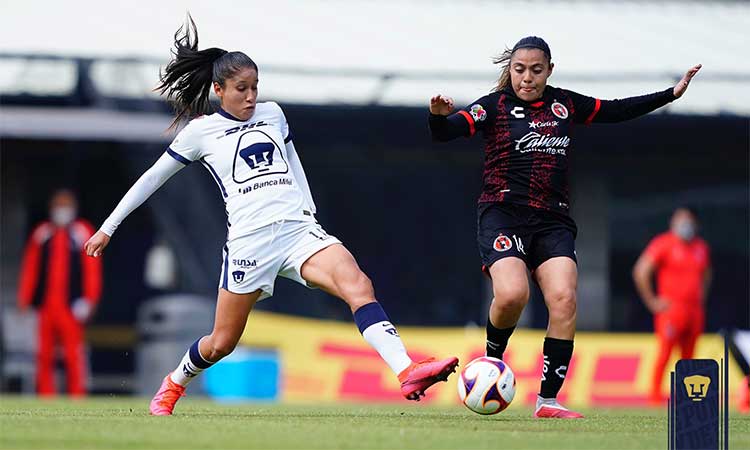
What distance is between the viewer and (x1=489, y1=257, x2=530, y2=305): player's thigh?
8055mm

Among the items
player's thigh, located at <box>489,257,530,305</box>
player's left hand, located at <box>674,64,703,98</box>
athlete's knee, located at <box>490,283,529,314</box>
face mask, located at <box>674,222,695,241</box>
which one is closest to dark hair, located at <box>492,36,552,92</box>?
player's left hand, located at <box>674,64,703,98</box>

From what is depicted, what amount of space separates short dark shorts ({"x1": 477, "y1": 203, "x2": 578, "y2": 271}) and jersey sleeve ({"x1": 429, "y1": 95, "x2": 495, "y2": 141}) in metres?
0.47

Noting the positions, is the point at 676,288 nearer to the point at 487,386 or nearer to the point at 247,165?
the point at 487,386

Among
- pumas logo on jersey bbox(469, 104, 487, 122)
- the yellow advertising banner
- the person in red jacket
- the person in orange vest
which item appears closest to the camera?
pumas logo on jersey bbox(469, 104, 487, 122)

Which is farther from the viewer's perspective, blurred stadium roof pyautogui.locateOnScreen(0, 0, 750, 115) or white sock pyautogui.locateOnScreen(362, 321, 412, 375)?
blurred stadium roof pyautogui.locateOnScreen(0, 0, 750, 115)

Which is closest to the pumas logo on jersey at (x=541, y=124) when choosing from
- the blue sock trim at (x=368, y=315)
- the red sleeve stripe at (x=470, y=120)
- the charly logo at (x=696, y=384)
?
the red sleeve stripe at (x=470, y=120)

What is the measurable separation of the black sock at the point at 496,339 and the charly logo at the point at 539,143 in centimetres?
103

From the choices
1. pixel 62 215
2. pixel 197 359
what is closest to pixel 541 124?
pixel 197 359

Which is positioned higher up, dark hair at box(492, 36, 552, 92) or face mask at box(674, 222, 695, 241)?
dark hair at box(492, 36, 552, 92)

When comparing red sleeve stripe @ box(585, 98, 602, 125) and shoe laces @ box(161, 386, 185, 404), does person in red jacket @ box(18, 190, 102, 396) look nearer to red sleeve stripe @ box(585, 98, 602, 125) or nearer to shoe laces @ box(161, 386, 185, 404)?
shoe laces @ box(161, 386, 185, 404)

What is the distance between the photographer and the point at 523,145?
831 cm

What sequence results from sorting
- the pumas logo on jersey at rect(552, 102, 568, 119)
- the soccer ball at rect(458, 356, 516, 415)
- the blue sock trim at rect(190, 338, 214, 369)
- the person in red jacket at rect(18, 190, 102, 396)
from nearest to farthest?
the soccer ball at rect(458, 356, 516, 415), the blue sock trim at rect(190, 338, 214, 369), the pumas logo on jersey at rect(552, 102, 568, 119), the person in red jacket at rect(18, 190, 102, 396)

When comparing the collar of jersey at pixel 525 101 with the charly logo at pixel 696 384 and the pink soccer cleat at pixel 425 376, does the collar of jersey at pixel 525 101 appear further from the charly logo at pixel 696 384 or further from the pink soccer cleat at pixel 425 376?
the charly logo at pixel 696 384

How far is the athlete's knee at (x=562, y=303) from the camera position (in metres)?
8.05
